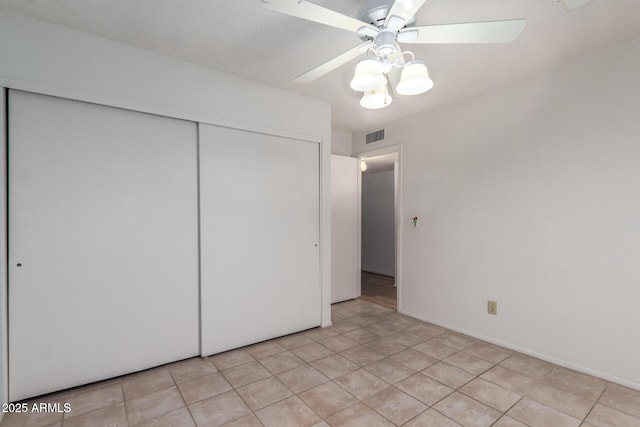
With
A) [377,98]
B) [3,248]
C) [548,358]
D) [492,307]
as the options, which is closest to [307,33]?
[377,98]

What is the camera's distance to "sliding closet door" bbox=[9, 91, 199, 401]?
6.31ft

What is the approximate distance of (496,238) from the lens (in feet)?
9.26

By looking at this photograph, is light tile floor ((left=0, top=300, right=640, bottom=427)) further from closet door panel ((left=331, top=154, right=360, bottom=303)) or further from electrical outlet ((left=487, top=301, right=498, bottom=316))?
closet door panel ((left=331, top=154, right=360, bottom=303))

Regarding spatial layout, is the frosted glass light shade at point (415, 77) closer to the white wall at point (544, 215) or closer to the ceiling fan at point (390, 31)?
the ceiling fan at point (390, 31)

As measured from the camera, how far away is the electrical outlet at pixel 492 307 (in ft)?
9.23

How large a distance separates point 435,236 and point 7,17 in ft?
12.3

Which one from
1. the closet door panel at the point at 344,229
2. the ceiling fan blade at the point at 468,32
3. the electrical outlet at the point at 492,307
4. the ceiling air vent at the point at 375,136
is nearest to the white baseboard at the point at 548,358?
the electrical outlet at the point at 492,307

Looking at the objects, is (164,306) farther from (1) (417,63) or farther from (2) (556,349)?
(2) (556,349)

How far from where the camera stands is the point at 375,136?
403 centimetres

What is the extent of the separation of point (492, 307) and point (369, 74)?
242 cm

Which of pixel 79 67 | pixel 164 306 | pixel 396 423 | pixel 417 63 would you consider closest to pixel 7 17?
pixel 79 67

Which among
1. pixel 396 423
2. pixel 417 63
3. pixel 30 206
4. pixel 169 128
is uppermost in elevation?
pixel 417 63

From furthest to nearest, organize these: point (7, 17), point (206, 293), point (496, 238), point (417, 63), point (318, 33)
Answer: point (496, 238) < point (206, 293) < point (318, 33) < point (7, 17) < point (417, 63)

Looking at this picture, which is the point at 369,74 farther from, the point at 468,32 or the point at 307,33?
the point at 307,33
